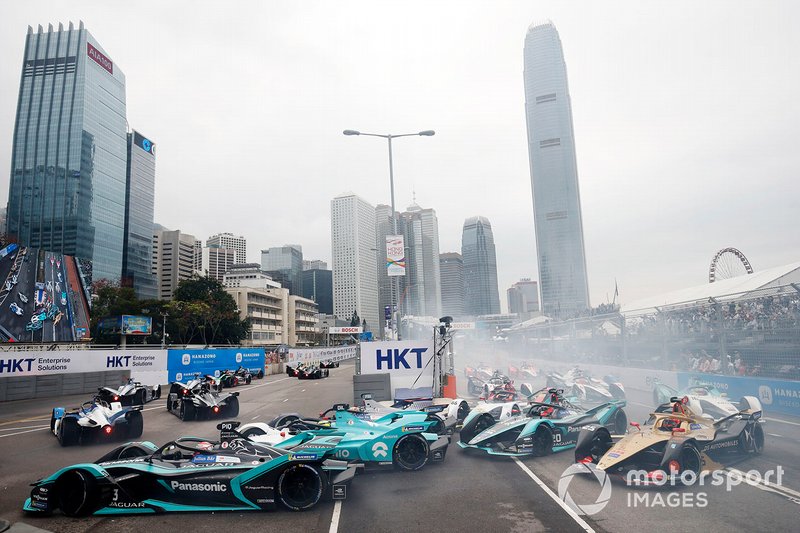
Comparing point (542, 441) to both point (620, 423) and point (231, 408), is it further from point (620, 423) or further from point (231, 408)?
point (231, 408)

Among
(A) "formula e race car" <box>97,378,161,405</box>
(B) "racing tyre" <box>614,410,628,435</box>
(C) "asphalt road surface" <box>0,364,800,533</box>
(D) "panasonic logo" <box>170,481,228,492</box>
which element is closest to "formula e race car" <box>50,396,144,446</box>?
(C) "asphalt road surface" <box>0,364,800,533</box>

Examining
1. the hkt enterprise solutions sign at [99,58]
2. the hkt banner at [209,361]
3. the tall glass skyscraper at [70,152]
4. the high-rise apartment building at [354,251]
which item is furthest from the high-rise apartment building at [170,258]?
the hkt banner at [209,361]

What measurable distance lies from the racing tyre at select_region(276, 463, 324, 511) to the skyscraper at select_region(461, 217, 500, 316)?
90216 mm

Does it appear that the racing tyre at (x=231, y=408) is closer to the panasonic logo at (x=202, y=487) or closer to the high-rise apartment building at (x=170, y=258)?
the panasonic logo at (x=202, y=487)

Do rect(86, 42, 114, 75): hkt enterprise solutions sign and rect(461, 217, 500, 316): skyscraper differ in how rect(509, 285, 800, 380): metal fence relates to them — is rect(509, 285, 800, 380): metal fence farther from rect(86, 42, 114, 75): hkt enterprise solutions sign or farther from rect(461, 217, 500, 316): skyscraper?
rect(86, 42, 114, 75): hkt enterprise solutions sign

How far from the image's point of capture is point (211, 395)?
15875mm

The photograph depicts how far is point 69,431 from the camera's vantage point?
11.2 m

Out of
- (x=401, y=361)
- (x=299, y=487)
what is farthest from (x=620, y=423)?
(x=299, y=487)

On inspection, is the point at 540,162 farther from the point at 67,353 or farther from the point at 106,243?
the point at 67,353

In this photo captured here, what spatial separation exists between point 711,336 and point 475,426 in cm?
1199

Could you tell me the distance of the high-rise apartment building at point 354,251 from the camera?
248 feet

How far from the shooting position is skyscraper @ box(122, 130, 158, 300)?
146 m

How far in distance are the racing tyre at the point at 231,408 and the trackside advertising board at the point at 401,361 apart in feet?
14.6

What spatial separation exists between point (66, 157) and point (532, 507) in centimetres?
15796
